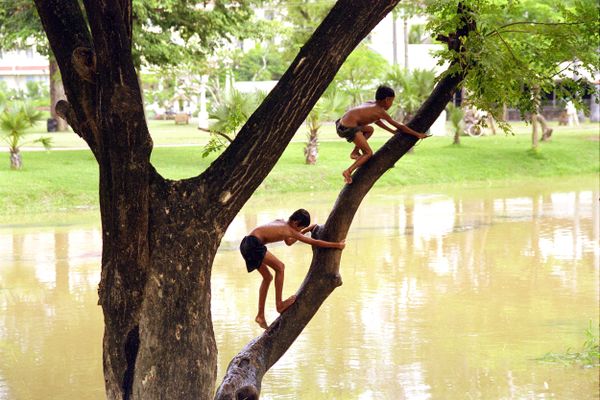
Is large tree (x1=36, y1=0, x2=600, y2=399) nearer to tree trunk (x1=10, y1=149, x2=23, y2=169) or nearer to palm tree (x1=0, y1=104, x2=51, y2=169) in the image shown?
palm tree (x1=0, y1=104, x2=51, y2=169)

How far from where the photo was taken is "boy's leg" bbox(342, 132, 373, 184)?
7.79 m

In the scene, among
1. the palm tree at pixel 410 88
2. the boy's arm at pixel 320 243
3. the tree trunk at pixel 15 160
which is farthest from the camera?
the palm tree at pixel 410 88

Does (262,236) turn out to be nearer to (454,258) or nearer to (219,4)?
(454,258)

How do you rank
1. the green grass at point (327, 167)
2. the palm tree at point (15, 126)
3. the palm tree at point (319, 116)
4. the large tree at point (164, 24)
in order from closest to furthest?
1. the green grass at point (327, 167)
2. the palm tree at point (15, 126)
3. the large tree at point (164, 24)
4. the palm tree at point (319, 116)

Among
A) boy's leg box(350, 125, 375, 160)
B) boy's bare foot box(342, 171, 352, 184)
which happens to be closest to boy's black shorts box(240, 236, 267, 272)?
boy's bare foot box(342, 171, 352, 184)

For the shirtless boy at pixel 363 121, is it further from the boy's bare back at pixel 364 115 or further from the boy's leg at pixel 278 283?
the boy's leg at pixel 278 283

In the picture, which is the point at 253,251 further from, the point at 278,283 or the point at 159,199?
the point at 159,199

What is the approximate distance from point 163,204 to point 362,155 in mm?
1511

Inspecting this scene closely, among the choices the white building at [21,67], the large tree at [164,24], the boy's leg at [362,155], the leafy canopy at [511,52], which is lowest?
the boy's leg at [362,155]

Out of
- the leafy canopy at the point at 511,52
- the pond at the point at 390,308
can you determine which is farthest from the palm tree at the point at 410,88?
the leafy canopy at the point at 511,52

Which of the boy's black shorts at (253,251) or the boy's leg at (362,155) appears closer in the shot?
the boy's black shorts at (253,251)

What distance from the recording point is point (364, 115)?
25.9 ft

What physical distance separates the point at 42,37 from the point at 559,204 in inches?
511

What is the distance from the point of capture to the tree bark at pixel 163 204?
7.14 metres
